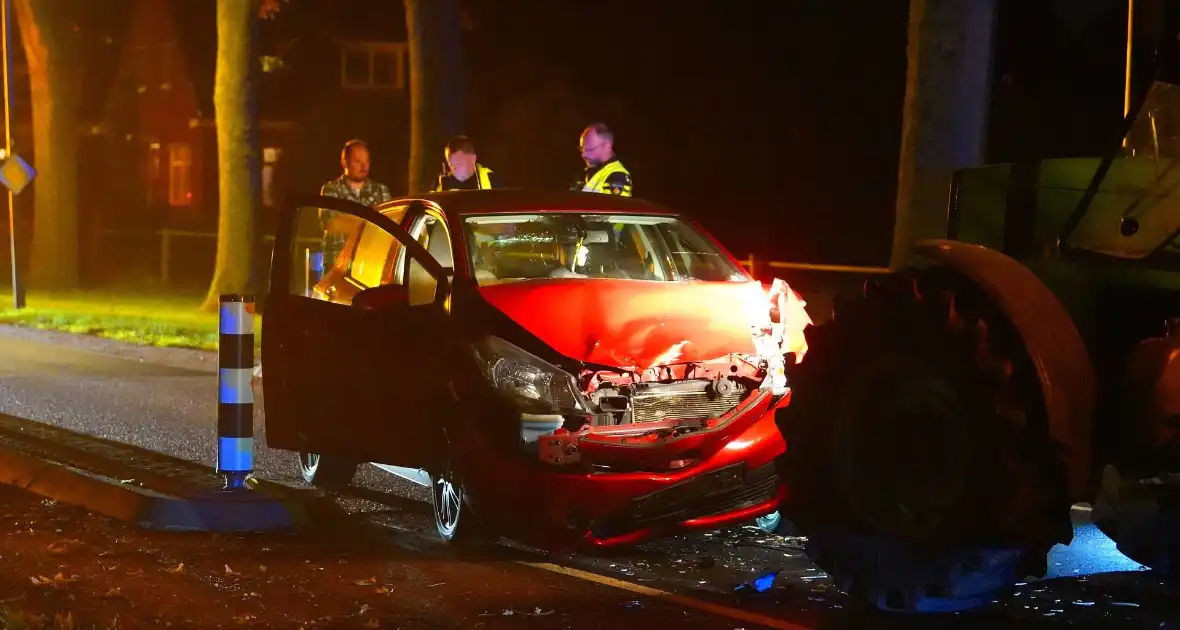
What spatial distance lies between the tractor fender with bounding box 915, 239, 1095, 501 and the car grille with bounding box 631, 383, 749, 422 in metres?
1.78

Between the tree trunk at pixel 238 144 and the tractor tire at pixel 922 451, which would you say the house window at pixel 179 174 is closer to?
the tree trunk at pixel 238 144

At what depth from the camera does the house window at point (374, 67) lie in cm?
4566

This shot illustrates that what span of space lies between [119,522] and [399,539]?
139 cm

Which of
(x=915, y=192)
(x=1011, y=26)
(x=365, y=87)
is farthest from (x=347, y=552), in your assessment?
(x=365, y=87)

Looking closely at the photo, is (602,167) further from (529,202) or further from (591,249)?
(529,202)

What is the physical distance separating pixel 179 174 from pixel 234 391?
43312 millimetres

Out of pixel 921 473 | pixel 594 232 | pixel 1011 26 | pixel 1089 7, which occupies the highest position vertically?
pixel 1011 26

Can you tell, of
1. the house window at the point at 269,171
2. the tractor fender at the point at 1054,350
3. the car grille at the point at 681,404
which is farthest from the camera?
the house window at the point at 269,171

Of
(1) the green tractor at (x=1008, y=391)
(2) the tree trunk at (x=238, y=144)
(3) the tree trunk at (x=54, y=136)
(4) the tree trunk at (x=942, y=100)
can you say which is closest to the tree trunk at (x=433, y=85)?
(2) the tree trunk at (x=238, y=144)

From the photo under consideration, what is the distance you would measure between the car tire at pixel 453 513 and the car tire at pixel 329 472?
148 cm

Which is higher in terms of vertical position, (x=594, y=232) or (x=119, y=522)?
(x=594, y=232)

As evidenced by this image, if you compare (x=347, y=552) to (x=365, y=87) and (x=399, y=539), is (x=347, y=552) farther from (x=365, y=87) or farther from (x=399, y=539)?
(x=365, y=87)

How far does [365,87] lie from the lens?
4569 centimetres

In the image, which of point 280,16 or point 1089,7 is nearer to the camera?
point 1089,7
